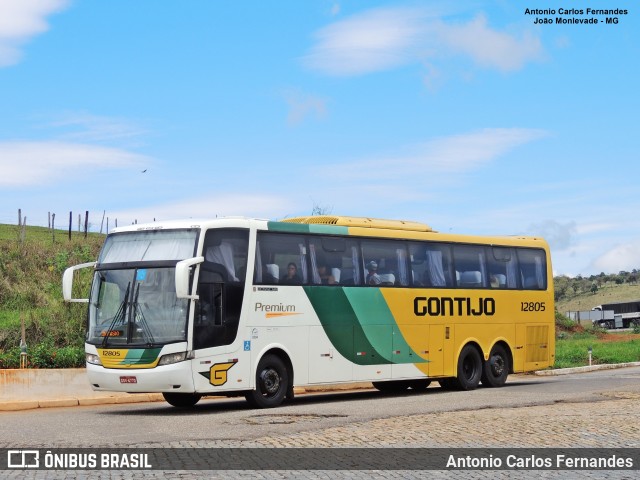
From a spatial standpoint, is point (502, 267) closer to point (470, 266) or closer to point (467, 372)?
point (470, 266)

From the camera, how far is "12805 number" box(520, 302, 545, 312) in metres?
26.9

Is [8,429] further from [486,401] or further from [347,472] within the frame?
[486,401]

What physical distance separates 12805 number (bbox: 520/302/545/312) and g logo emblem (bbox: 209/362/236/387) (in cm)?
1001

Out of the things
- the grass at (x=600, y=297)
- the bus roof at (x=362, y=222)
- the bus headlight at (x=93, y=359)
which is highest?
the grass at (x=600, y=297)

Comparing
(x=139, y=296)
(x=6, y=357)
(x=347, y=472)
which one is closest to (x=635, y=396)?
(x=139, y=296)

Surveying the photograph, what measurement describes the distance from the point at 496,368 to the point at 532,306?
208 centimetres

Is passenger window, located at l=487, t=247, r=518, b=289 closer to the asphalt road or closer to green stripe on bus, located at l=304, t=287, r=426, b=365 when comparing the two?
the asphalt road

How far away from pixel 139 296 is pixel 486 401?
6858mm

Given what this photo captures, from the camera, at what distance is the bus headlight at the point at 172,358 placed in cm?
1894

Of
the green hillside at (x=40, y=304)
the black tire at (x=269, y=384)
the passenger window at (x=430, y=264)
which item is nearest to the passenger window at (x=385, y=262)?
the passenger window at (x=430, y=264)

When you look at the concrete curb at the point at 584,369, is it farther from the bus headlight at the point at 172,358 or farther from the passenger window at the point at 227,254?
the bus headlight at the point at 172,358

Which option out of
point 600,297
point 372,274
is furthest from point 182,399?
point 600,297

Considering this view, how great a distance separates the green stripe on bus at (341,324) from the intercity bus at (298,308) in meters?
0.03

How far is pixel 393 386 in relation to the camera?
26.8 meters
